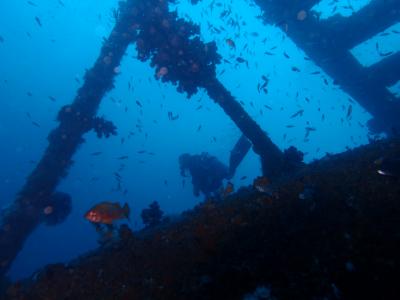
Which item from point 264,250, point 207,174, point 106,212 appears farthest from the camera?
point 207,174

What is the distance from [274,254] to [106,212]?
456 centimetres

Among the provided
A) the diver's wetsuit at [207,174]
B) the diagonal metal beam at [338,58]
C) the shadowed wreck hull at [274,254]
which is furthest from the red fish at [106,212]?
the diagonal metal beam at [338,58]

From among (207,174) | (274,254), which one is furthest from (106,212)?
(207,174)

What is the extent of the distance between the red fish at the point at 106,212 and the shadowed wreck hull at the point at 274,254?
1270 mm

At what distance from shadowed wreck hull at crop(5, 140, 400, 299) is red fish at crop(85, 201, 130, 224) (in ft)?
4.17

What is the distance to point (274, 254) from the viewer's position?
3578 mm

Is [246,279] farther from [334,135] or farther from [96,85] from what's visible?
[334,135]

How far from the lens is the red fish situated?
7.09m

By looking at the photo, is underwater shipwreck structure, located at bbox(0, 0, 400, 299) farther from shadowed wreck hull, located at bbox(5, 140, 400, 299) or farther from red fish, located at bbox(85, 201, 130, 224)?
red fish, located at bbox(85, 201, 130, 224)

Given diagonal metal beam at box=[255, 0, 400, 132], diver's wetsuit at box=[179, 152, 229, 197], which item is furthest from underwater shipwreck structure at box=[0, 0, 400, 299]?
diagonal metal beam at box=[255, 0, 400, 132]

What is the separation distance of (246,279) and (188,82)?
9.52 metres

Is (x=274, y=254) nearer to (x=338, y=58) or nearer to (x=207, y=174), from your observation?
(x=207, y=174)

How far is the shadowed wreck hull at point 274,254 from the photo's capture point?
3.09 m

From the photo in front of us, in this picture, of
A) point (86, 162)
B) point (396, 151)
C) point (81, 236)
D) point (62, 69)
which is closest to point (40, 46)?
point (62, 69)
